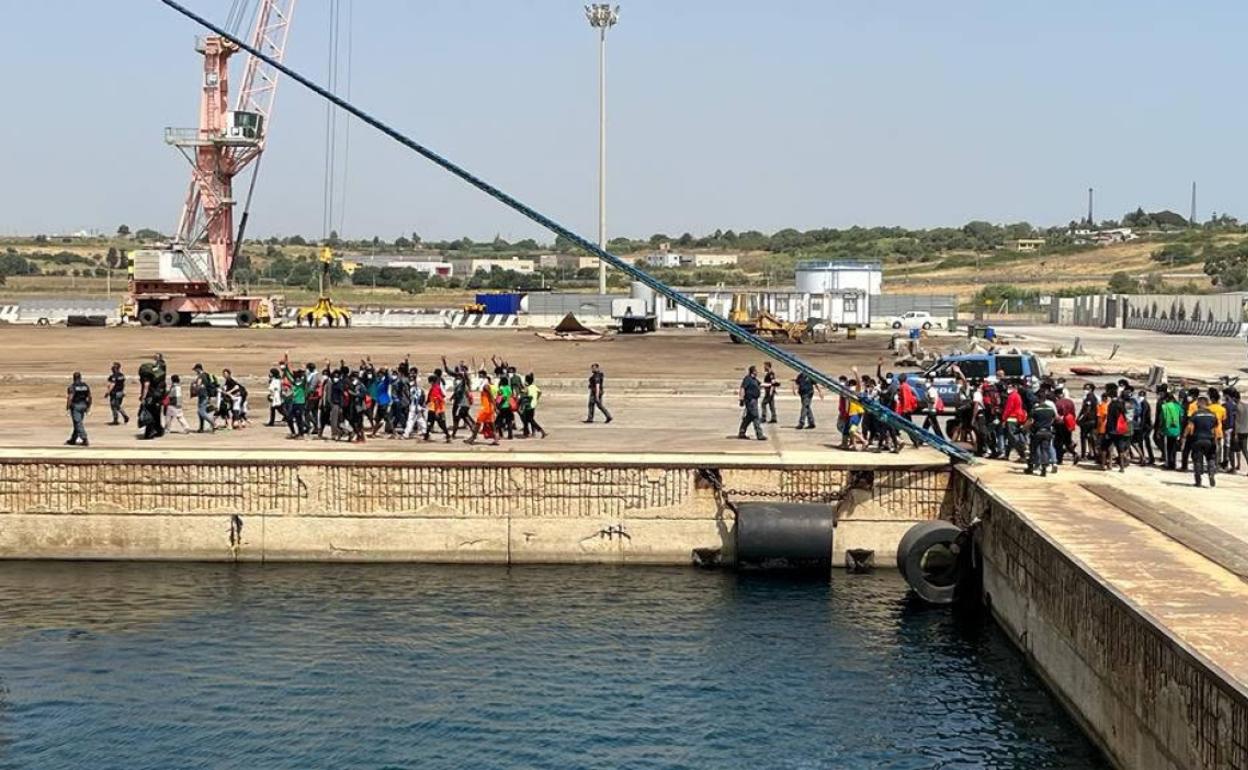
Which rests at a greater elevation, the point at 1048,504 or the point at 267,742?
the point at 1048,504

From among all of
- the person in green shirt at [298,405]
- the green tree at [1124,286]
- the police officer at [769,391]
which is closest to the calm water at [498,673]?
the person in green shirt at [298,405]

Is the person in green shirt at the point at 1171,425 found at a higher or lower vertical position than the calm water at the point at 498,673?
higher

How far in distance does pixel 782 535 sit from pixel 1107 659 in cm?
1036

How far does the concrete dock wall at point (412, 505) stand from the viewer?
90.7ft

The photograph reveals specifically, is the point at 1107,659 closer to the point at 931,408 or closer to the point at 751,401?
the point at 931,408

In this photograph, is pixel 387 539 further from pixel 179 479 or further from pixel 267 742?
pixel 267 742

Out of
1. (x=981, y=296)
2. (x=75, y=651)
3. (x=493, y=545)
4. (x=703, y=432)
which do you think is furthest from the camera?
(x=981, y=296)

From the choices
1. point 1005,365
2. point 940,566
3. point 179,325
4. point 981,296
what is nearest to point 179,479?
point 940,566

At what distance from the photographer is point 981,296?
456 feet

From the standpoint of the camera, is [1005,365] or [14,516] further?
[1005,365]

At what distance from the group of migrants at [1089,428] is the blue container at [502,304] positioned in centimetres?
7151

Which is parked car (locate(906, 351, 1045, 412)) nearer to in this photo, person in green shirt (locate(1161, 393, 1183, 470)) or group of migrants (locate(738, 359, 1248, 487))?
group of migrants (locate(738, 359, 1248, 487))

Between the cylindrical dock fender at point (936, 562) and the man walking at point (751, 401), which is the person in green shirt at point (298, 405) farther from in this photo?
the cylindrical dock fender at point (936, 562)

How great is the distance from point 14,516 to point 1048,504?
17548 millimetres
